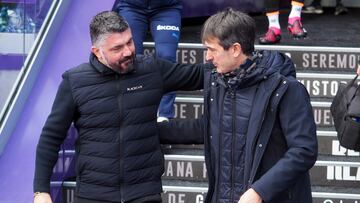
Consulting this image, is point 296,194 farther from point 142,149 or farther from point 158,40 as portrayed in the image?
point 158,40

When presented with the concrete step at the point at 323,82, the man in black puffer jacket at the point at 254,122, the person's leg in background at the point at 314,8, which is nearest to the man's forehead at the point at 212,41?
the man in black puffer jacket at the point at 254,122

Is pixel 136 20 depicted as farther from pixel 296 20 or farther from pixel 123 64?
pixel 123 64

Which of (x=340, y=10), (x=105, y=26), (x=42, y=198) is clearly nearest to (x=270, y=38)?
(x=340, y=10)

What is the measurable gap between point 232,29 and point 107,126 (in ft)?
2.61

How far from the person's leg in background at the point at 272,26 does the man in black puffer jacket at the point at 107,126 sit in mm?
3480

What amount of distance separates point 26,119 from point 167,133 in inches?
75.0

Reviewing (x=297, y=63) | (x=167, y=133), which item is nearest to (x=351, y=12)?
(x=297, y=63)

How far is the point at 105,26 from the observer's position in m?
4.00

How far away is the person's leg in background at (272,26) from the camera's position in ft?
24.7

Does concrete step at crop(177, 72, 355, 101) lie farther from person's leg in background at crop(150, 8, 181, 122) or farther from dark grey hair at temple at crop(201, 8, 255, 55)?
dark grey hair at temple at crop(201, 8, 255, 55)

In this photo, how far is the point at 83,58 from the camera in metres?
6.38

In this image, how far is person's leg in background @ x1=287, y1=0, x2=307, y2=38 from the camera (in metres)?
7.79

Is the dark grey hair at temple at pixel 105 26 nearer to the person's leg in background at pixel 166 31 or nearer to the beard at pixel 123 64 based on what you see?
the beard at pixel 123 64

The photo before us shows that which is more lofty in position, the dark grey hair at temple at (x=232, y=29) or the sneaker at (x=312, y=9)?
the dark grey hair at temple at (x=232, y=29)
